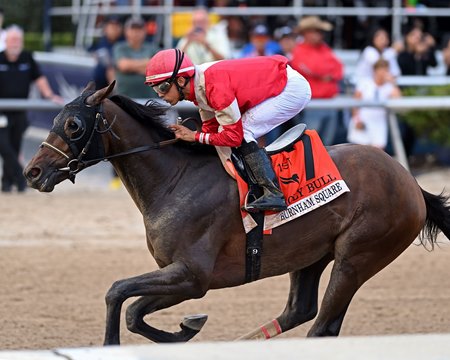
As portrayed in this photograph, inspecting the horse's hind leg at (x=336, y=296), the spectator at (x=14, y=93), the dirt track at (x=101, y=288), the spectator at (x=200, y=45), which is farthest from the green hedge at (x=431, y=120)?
the horse's hind leg at (x=336, y=296)

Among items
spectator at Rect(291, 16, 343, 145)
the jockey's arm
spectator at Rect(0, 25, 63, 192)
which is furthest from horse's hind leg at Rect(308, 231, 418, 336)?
spectator at Rect(0, 25, 63, 192)

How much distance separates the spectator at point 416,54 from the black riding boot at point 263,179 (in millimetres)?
9217

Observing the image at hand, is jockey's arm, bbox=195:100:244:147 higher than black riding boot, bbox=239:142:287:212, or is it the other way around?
jockey's arm, bbox=195:100:244:147

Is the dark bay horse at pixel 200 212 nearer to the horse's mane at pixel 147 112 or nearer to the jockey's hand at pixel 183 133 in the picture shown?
the horse's mane at pixel 147 112

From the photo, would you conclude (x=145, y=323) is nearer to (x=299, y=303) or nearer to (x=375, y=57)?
(x=299, y=303)

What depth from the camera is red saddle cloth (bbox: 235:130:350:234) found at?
5867 mm

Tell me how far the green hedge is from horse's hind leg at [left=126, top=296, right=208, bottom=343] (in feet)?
26.5

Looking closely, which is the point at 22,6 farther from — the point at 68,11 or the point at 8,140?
the point at 8,140

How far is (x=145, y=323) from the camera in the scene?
5777mm

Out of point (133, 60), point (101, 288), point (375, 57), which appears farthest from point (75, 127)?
point (375, 57)

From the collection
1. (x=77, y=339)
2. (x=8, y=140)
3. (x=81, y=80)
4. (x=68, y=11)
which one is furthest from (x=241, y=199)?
(x=68, y=11)

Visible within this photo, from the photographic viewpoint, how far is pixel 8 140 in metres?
12.2

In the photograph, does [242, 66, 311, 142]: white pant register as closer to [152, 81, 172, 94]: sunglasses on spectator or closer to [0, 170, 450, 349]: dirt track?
[152, 81, 172, 94]: sunglasses on spectator

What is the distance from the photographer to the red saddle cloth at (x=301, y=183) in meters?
5.87
